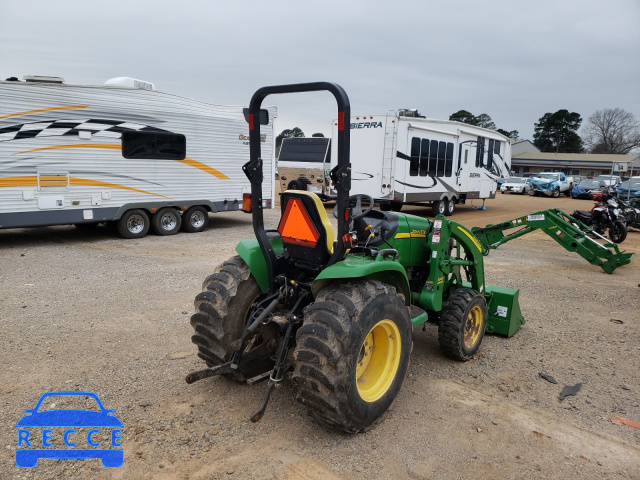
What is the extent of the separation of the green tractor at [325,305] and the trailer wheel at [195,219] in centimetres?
826

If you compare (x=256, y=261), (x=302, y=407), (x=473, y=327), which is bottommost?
(x=302, y=407)

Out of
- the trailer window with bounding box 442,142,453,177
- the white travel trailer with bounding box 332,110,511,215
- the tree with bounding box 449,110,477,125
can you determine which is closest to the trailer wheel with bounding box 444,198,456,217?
the white travel trailer with bounding box 332,110,511,215

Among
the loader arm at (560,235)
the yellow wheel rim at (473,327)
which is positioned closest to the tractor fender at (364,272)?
the yellow wheel rim at (473,327)

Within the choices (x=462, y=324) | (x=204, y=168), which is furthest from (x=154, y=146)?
(x=462, y=324)

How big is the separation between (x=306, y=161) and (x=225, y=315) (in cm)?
1394

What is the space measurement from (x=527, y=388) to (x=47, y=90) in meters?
Result: 9.69

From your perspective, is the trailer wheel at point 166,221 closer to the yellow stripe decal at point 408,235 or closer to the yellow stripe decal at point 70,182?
the yellow stripe decal at point 70,182

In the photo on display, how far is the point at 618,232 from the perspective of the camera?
41.2ft

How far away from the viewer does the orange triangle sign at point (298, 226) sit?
347 centimetres

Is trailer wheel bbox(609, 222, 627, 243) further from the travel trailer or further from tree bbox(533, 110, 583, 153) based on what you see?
tree bbox(533, 110, 583, 153)

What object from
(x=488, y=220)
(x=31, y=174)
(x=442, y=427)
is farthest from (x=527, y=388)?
(x=488, y=220)

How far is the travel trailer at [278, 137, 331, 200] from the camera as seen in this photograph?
1639cm

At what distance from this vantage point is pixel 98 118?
9.80 m

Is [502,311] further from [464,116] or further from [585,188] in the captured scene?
[464,116]
